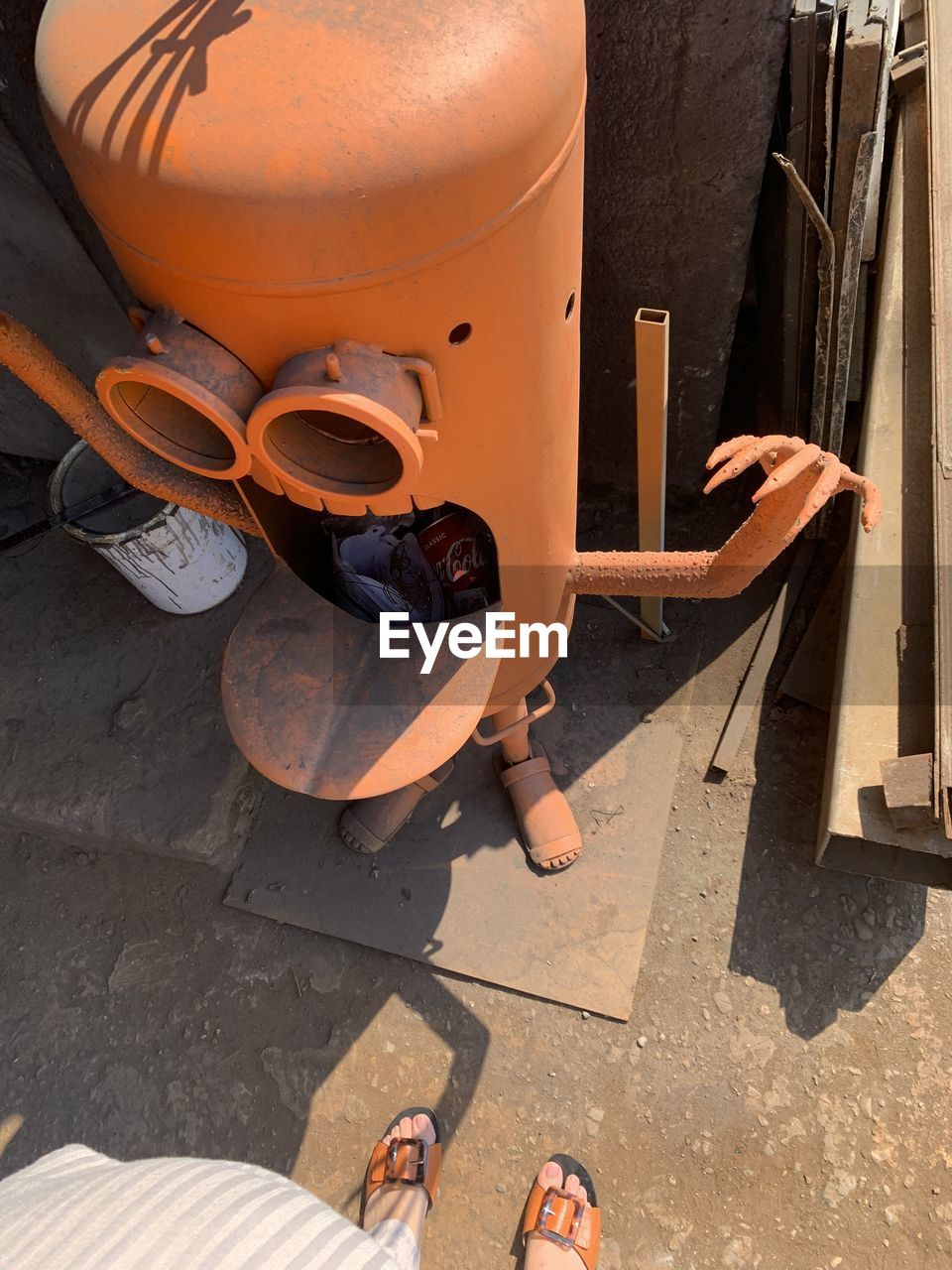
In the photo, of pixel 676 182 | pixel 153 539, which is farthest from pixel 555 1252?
pixel 676 182

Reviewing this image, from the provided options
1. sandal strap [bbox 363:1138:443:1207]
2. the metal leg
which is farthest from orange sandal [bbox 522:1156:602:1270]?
the metal leg

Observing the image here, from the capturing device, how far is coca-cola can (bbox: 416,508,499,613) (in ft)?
6.43

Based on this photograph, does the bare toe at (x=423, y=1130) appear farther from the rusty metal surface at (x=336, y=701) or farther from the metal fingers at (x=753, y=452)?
the metal fingers at (x=753, y=452)

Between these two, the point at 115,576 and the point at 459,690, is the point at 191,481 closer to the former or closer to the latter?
the point at 459,690

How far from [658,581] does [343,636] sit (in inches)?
28.2

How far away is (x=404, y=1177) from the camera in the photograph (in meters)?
2.36

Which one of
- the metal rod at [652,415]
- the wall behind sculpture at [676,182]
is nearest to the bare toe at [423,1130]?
the metal rod at [652,415]

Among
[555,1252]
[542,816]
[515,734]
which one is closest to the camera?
[555,1252]

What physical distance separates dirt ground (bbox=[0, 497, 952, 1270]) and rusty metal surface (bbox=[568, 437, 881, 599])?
134cm

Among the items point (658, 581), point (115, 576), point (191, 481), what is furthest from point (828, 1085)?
point (115, 576)

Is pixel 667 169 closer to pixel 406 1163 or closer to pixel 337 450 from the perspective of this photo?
pixel 337 450

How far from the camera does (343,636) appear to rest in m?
1.76

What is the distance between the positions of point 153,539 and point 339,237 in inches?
83.3

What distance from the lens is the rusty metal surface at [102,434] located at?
1301 millimetres
